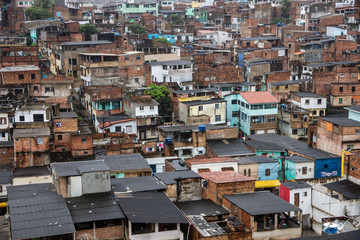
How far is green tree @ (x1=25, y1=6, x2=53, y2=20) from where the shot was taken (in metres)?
91.1

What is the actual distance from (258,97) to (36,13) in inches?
1972

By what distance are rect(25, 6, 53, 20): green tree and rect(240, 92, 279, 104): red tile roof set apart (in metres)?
48.1

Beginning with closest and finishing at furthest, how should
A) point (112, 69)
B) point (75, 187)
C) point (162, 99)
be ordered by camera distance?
point (75, 187), point (162, 99), point (112, 69)

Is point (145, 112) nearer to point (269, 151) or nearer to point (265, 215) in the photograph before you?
point (269, 151)

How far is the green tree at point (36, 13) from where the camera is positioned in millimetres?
91125

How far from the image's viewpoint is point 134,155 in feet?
134

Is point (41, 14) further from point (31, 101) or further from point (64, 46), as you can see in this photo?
point (31, 101)

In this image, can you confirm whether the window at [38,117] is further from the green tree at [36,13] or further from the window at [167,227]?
the green tree at [36,13]

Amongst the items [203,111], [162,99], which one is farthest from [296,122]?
[162,99]

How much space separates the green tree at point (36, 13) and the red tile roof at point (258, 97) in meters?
48.1

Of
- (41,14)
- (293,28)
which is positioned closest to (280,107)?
(293,28)

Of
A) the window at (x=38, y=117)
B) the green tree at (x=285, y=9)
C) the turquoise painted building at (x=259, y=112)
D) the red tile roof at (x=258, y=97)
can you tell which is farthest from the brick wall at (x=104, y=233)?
the green tree at (x=285, y=9)

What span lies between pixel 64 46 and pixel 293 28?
130 feet

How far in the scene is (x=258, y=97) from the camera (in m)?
Result: 56.0
